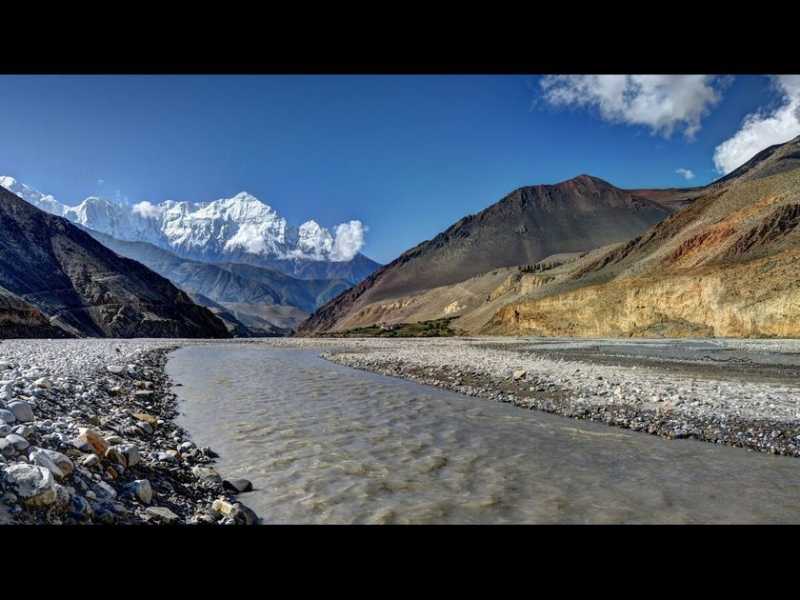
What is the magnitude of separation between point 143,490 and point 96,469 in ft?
2.29

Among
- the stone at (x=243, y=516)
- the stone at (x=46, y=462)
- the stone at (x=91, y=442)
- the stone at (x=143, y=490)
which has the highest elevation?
the stone at (x=46, y=462)

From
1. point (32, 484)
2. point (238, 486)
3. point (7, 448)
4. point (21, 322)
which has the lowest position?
point (238, 486)

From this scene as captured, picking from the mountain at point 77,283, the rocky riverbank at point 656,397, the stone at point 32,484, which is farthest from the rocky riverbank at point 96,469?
the mountain at point 77,283

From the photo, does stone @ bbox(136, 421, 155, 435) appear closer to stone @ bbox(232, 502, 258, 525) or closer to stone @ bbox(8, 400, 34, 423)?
stone @ bbox(8, 400, 34, 423)

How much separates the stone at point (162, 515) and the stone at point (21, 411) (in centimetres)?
290

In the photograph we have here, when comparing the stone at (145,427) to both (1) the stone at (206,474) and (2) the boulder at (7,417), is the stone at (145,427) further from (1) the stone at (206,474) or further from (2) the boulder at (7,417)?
(2) the boulder at (7,417)

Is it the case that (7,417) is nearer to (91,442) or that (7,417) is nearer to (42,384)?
(91,442)

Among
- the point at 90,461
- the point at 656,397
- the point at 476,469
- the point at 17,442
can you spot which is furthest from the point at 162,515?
the point at 656,397

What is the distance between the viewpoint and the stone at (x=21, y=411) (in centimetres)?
711

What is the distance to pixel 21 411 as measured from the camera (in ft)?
23.7
